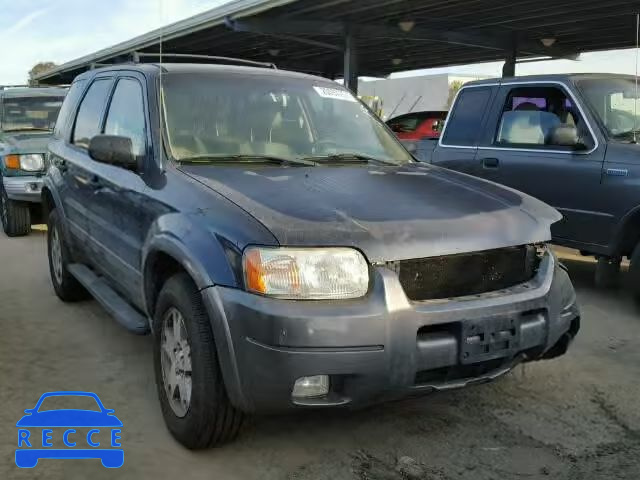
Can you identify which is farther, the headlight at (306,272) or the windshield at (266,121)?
the windshield at (266,121)

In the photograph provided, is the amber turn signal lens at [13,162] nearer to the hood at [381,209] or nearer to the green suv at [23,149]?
the green suv at [23,149]

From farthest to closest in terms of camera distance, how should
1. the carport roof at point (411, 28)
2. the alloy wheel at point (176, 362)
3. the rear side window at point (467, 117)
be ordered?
the carport roof at point (411, 28) < the rear side window at point (467, 117) < the alloy wheel at point (176, 362)

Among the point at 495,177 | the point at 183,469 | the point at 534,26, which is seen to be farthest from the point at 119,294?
the point at 534,26

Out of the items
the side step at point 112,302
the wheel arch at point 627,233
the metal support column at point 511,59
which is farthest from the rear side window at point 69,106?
the metal support column at point 511,59

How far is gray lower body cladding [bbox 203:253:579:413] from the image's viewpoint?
8.20 ft

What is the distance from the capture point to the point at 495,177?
600cm

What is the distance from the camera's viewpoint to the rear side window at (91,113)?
15.0 ft

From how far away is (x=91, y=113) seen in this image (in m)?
4.79

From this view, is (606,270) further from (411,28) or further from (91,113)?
(411,28)

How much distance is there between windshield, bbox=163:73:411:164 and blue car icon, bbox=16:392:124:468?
55.2 inches

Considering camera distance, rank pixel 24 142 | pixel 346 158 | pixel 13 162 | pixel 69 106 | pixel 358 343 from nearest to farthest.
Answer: pixel 358 343
pixel 346 158
pixel 69 106
pixel 13 162
pixel 24 142

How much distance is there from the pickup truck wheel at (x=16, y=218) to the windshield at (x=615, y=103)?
679 centimetres

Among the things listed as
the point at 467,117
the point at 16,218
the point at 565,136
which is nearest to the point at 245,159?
the point at 565,136

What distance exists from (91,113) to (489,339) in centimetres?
340
